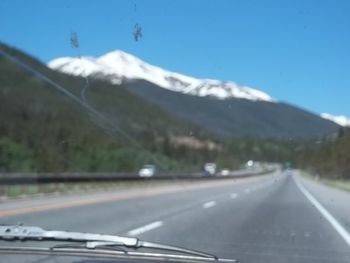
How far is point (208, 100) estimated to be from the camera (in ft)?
32.9

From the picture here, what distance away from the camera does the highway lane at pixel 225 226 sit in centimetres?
1010

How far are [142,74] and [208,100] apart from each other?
4.92 feet

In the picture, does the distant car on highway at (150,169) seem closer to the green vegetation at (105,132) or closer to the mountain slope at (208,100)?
the green vegetation at (105,132)

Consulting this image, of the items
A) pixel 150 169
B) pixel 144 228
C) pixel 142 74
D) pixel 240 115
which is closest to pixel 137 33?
pixel 142 74

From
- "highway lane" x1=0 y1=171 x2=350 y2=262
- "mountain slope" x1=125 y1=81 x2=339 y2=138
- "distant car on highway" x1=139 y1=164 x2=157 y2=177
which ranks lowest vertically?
"highway lane" x1=0 y1=171 x2=350 y2=262

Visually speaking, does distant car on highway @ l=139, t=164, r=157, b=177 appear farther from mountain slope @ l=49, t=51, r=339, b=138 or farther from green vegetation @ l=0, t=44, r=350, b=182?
mountain slope @ l=49, t=51, r=339, b=138

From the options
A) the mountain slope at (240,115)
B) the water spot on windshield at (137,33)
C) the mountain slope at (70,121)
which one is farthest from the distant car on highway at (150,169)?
the water spot on windshield at (137,33)

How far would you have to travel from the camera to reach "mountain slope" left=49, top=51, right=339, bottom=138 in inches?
324

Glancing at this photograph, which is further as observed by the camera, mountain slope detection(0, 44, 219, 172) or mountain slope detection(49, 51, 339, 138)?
mountain slope detection(0, 44, 219, 172)

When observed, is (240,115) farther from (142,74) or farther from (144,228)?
(144,228)

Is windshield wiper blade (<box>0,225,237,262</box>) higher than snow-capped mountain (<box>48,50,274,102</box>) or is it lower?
lower

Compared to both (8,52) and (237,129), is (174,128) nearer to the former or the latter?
(237,129)

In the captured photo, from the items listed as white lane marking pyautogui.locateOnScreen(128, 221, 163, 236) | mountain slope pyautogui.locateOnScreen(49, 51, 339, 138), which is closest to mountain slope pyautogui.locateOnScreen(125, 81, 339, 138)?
mountain slope pyautogui.locateOnScreen(49, 51, 339, 138)

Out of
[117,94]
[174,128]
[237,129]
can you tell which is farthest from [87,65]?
[237,129]
